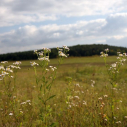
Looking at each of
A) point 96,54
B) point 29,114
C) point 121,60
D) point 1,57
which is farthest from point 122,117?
point 1,57

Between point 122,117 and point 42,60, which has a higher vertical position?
point 42,60

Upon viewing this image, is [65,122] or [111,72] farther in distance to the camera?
[111,72]

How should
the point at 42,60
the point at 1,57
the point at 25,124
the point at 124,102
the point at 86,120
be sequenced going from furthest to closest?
the point at 1,57 → the point at 124,102 → the point at 86,120 → the point at 25,124 → the point at 42,60

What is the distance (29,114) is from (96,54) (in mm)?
42386

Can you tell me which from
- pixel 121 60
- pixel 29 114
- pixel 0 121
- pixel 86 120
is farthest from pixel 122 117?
pixel 0 121

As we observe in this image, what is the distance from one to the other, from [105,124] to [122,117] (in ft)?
2.23

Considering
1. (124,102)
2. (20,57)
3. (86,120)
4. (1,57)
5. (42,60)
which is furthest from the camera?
(1,57)

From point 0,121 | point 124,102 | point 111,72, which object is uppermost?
point 111,72

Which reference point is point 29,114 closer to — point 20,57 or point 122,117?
point 122,117

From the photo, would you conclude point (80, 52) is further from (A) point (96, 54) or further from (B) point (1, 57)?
(B) point (1, 57)

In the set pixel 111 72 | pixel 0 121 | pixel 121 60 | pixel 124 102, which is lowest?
pixel 124 102

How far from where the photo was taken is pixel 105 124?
11.0ft

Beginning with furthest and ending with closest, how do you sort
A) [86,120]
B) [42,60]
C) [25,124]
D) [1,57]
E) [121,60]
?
1. [1,57]
2. [121,60]
3. [86,120]
4. [25,124]
5. [42,60]

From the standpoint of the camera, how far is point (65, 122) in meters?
3.33
